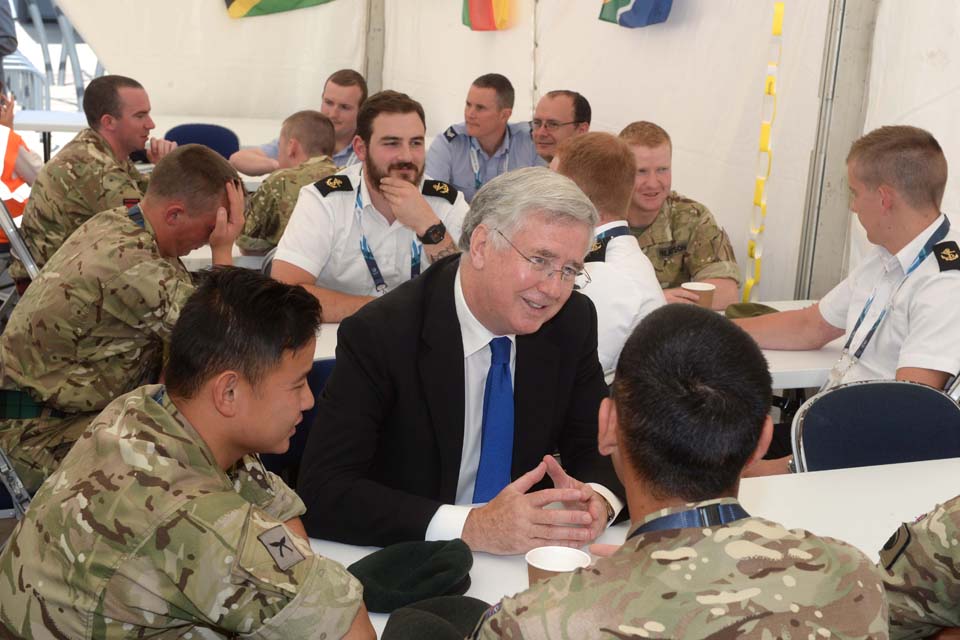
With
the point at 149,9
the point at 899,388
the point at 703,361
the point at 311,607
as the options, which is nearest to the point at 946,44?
the point at 899,388

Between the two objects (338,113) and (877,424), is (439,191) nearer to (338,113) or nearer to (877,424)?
(877,424)

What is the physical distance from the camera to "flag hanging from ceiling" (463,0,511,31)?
699cm

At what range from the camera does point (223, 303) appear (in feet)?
5.23

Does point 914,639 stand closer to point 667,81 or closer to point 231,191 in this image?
point 231,191

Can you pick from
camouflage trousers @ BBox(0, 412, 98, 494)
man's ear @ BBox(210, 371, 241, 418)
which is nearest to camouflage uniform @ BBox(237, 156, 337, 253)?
camouflage trousers @ BBox(0, 412, 98, 494)

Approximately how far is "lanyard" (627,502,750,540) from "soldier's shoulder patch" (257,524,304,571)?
483mm

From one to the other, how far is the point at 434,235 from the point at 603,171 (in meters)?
0.89

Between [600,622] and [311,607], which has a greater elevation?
[600,622]

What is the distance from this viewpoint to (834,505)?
2096 millimetres

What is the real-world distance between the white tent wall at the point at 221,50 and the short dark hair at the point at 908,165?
6.50m

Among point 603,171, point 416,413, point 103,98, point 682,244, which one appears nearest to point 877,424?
point 603,171

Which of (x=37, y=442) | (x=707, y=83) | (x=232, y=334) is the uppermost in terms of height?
(x=707, y=83)

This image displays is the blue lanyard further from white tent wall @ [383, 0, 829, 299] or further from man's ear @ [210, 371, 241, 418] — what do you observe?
man's ear @ [210, 371, 241, 418]

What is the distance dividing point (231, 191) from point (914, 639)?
2.45 meters
